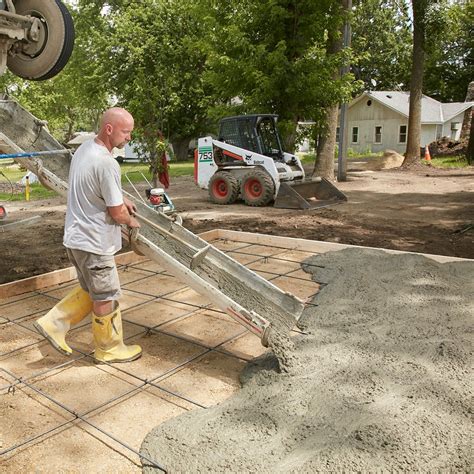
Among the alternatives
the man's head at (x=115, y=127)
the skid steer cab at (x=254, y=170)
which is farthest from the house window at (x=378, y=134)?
the man's head at (x=115, y=127)

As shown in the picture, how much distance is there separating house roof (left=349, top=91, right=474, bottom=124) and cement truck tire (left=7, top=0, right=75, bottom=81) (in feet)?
94.7

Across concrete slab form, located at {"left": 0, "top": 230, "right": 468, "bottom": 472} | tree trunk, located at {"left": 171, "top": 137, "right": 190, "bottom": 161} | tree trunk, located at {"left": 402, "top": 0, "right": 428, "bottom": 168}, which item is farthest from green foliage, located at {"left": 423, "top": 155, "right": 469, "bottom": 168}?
concrete slab form, located at {"left": 0, "top": 230, "right": 468, "bottom": 472}

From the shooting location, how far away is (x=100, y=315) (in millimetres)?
3000

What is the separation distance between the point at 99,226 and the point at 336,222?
5796 mm

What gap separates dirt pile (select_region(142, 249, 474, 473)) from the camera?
6.68 ft

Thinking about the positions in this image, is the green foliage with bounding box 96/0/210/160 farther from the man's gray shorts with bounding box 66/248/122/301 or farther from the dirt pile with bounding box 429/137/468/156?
the man's gray shorts with bounding box 66/248/122/301

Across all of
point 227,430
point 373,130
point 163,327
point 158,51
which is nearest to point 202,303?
point 163,327

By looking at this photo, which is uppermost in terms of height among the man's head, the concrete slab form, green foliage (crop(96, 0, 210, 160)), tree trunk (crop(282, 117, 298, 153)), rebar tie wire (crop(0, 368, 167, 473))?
green foliage (crop(96, 0, 210, 160))

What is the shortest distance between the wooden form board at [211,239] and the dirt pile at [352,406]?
83.8 inches

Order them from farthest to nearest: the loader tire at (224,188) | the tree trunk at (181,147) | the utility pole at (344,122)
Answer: the tree trunk at (181,147)
the utility pole at (344,122)
the loader tire at (224,188)

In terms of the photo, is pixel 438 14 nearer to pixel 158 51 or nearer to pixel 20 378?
pixel 158 51

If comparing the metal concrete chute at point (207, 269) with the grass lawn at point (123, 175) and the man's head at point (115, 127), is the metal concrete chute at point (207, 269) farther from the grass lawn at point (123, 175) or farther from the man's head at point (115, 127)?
the grass lawn at point (123, 175)

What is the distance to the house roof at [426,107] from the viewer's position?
30.5 meters

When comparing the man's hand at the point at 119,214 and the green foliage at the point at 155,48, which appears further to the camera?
the green foliage at the point at 155,48
